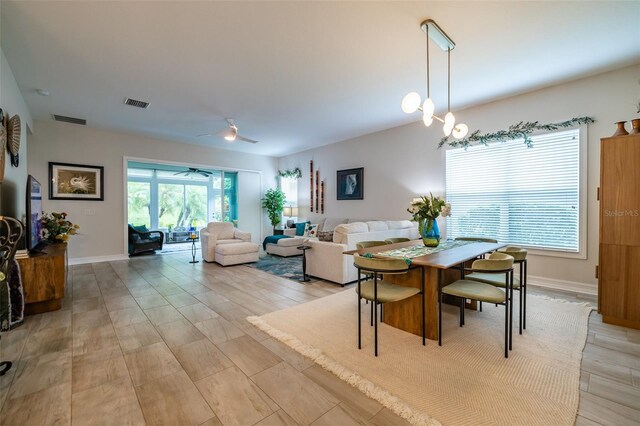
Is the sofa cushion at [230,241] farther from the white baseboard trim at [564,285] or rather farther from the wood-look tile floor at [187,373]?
the white baseboard trim at [564,285]

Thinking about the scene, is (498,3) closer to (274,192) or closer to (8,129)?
(8,129)

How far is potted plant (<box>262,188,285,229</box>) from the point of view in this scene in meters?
8.30

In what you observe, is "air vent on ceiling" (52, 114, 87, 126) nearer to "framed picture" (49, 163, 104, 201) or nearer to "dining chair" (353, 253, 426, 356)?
"framed picture" (49, 163, 104, 201)

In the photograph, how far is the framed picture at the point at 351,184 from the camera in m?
6.47

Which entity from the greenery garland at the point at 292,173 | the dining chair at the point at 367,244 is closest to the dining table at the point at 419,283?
the dining chair at the point at 367,244

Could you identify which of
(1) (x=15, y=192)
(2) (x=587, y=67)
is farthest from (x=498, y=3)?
(1) (x=15, y=192)

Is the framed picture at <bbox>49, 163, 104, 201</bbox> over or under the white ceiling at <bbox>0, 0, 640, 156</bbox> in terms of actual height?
under

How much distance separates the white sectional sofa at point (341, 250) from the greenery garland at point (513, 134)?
1.96 metres

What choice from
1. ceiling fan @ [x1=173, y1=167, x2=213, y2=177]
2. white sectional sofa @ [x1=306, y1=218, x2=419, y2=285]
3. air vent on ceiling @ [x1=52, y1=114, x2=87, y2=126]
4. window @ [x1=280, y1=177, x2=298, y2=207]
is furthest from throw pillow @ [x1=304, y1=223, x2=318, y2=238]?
air vent on ceiling @ [x1=52, y1=114, x2=87, y2=126]

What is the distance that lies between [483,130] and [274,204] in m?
5.78

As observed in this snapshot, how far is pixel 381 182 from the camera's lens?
19.9 feet

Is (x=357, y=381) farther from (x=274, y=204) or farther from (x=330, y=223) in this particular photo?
(x=274, y=204)

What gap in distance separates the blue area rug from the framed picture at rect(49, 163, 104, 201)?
388 centimetres

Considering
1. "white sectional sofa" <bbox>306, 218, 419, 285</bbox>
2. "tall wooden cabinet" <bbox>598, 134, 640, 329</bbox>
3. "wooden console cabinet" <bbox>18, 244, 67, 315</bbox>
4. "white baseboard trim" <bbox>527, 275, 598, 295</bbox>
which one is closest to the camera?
"tall wooden cabinet" <bbox>598, 134, 640, 329</bbox>
